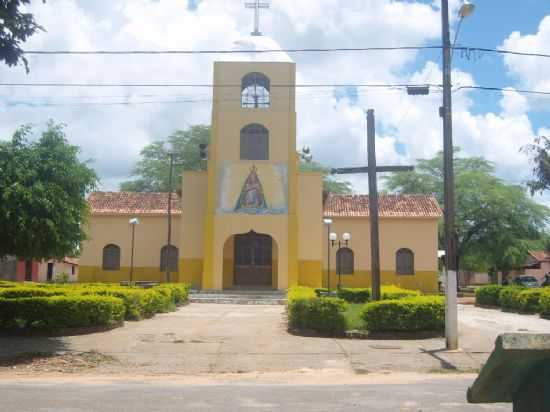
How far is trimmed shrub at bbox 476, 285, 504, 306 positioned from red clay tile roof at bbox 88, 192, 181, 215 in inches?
665

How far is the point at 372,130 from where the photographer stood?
17.7 meters

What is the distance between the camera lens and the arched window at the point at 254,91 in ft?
105

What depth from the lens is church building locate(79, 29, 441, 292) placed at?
3117 cm

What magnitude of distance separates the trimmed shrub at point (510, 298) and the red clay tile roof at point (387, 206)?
10883 millimetres

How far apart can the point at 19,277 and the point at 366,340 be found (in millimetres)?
35731

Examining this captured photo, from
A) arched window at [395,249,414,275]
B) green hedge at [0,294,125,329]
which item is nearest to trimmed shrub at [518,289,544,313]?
arched window at [395,249,414,275]

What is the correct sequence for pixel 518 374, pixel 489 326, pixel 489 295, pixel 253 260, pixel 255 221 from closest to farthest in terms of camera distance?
pixel 518 374, pixel 489 326, pixel 489 295, pixel 255 221, pixel 253 260

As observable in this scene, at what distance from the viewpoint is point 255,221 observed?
3103 centimetres

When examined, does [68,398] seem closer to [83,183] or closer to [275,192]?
[83,183]

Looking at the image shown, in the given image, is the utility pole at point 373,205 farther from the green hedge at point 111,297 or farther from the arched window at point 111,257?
the arched window at point 111,257

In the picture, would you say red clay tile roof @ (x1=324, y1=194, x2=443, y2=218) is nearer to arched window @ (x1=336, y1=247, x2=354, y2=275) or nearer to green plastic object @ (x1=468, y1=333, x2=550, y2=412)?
arched window @ (x1=336, y1=247, x2=354, y2=275)

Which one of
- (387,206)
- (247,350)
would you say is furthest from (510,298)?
(247,350)

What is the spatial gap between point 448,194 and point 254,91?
19.7 meters

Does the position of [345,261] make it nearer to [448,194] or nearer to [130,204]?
[130,204]
